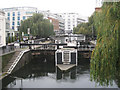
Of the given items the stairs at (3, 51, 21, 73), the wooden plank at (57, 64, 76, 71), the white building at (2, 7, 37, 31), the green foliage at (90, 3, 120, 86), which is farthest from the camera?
the white building at (2, 7, 37, 31)

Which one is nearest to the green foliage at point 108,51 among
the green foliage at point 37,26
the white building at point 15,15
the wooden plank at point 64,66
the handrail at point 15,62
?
the handrail at point 15,62

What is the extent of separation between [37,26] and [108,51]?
40557 mm

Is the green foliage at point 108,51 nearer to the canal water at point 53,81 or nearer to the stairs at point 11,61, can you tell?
the canal water at point 53,81

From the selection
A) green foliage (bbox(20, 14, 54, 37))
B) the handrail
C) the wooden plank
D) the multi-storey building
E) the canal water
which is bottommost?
the canal water

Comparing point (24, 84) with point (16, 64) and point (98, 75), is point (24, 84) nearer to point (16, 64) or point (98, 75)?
point (16, 64)

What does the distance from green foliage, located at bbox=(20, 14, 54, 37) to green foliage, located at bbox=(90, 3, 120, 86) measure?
39.2m

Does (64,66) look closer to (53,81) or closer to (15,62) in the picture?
(53,81)

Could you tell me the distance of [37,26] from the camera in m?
47.2

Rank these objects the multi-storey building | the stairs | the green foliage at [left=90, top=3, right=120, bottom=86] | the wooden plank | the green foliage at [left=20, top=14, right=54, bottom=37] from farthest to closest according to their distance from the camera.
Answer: the multi-storey building
the green foliage at [left=20, top=14, right=54, bottom=37]
the wooden plank
the stairs
the green foliage at [left=90, top=3, right=120, bottom=86]

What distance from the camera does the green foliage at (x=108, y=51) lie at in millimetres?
7773

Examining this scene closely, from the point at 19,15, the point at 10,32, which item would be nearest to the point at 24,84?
the point at 10,32

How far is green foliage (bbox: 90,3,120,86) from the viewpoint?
7.77 m

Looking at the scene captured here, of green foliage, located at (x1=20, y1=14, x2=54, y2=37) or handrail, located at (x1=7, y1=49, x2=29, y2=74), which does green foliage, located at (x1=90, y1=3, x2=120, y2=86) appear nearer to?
handrail, located at (x1=7, y1=49, x2=29, y2=74)

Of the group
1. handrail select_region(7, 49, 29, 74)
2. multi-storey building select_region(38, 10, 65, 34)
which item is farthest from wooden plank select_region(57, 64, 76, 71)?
multi-storey building select_region(38, 10, 65, 34)
